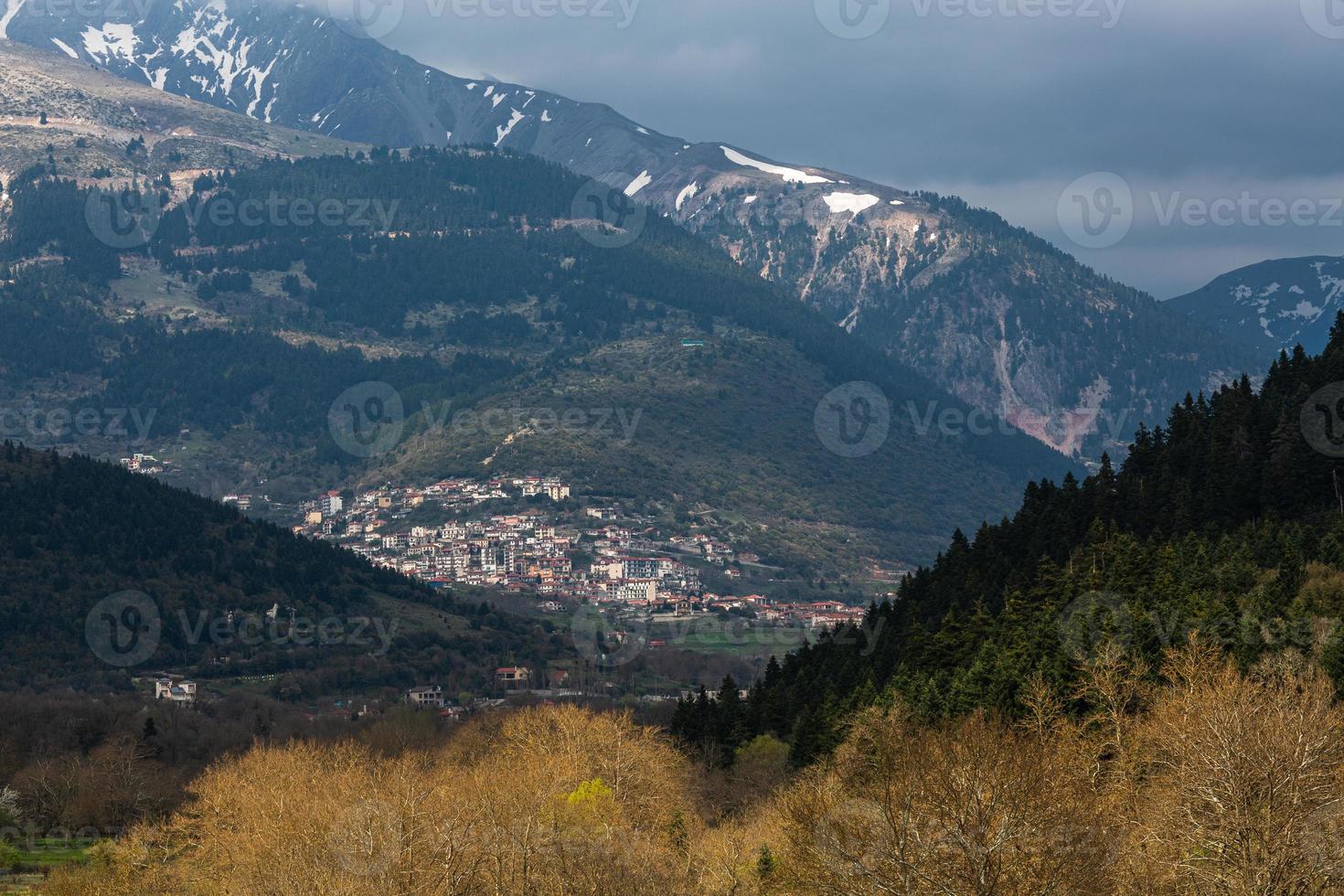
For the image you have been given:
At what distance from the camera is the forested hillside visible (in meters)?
98.4

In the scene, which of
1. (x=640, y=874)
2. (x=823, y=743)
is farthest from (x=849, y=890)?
(x=823, y=743)

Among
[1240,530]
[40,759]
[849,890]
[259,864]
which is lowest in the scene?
[40,759]

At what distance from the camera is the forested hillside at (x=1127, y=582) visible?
98.4 metres

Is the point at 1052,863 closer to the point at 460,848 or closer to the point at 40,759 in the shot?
the point at 460,848

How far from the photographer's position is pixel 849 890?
5972cm

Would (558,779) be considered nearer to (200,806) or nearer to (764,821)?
(764,821)

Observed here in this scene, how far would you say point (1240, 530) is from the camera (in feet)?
412

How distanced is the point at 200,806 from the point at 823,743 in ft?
124

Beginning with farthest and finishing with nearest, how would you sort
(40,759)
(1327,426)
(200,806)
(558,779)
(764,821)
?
(40,759) → (1327,426) → (200,806) → (558,779) → (764,821)

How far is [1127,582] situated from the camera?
111000 mm

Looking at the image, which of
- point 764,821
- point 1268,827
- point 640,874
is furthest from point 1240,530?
point 1268,827

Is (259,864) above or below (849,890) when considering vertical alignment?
below

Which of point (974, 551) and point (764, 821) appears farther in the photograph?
point (974, 551)

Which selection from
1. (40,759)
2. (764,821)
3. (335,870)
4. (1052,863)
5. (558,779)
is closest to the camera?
(1052,863)
